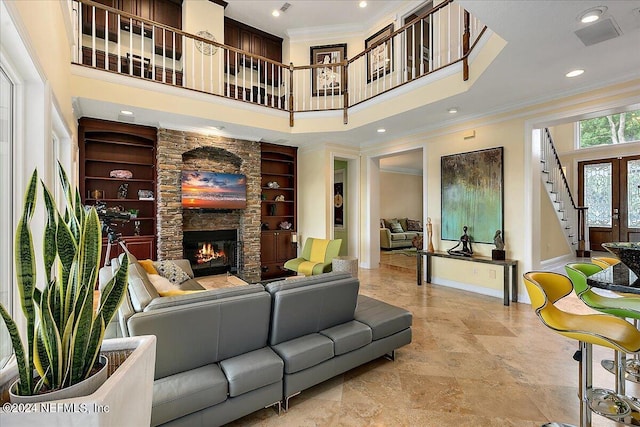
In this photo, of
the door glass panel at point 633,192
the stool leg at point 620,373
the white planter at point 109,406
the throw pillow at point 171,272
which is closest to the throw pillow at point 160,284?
the throw pillow at point 171,272

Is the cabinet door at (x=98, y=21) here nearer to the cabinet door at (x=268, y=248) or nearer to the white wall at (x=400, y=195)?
the cabinet door at (x=268, y=248)

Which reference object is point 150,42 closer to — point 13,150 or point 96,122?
point 96,122

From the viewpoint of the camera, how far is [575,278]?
1.83 metres

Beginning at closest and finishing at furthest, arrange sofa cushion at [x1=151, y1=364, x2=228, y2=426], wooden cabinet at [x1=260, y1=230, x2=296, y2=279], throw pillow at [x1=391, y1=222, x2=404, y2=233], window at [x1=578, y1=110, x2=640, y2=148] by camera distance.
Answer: sofa cushion at [x1=151, y1=364, x2=228, y2=426] < wooden cabinet at [x1=260, y1=230, x2=296, y2=279] < window at [x1=578, y1=110, x2=640, y2=148] < throw pillow at [x1=391, y1=222, x2=404, y2=233]

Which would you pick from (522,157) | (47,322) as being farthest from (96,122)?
(522,157)

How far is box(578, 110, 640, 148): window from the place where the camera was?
23.2 ft

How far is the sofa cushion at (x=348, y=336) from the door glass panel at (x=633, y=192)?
29.4ft

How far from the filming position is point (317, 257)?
5.41 meters

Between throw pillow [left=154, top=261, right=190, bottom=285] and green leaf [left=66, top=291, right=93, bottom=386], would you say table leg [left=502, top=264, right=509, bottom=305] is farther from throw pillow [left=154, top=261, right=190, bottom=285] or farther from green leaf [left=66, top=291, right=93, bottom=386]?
green leaf [left=66, top=291, right=93, bottom=386]

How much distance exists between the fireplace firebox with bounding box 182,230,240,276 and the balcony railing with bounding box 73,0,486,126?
2.81 metres

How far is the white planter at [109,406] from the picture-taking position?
73cm

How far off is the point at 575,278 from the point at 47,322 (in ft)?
8.68

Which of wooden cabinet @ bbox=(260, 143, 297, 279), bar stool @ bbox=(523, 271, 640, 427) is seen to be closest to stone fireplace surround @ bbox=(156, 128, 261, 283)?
wooden cabinet @ bbox=(260, 143, 297, 279)

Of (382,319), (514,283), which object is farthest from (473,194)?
(382,319)
